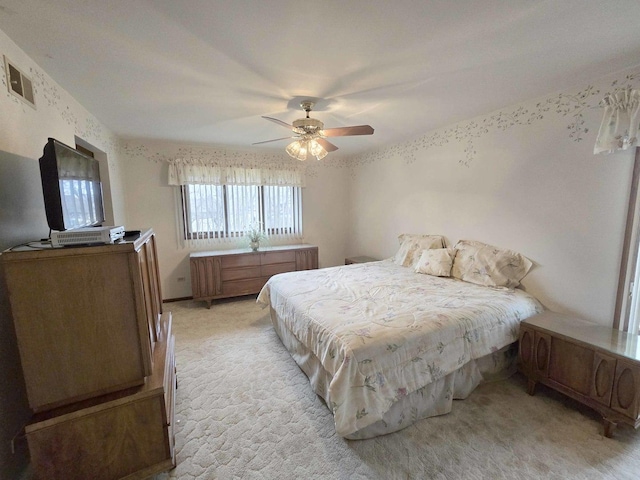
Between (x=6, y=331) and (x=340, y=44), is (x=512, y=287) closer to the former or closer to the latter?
(x=340, y=44)

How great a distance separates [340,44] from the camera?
5.12ft

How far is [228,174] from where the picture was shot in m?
4.16

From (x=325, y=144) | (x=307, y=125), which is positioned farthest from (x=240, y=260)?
(x=307, y=125)

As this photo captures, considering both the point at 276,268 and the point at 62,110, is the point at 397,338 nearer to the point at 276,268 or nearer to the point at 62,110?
the point at 276,268

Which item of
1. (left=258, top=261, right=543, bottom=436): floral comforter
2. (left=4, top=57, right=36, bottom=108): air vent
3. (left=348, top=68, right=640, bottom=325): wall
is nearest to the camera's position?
(left=4, top=57, right=36, bottom=108): air vent

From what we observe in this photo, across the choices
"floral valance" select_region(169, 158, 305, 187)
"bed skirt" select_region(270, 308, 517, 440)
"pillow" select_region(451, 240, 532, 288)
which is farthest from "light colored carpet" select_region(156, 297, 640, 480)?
"floral valance" select_region(169, 158, 305, 187)

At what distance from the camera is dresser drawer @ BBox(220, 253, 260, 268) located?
390cm

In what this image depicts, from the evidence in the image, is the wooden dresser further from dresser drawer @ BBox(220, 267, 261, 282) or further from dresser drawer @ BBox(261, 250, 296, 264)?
dresser drawer @ BBox(261, 250, 296, 264)

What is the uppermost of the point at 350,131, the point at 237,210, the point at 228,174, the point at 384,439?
the point at 350,131

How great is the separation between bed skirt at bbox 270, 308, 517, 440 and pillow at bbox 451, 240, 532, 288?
0.63 meters

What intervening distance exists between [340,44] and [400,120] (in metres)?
1.62

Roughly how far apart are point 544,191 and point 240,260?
3665 millimetres

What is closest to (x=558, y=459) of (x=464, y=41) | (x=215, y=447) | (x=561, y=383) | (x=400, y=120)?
(x=561, y=383)

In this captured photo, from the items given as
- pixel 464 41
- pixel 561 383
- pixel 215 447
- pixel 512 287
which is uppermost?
pixel 464 41
